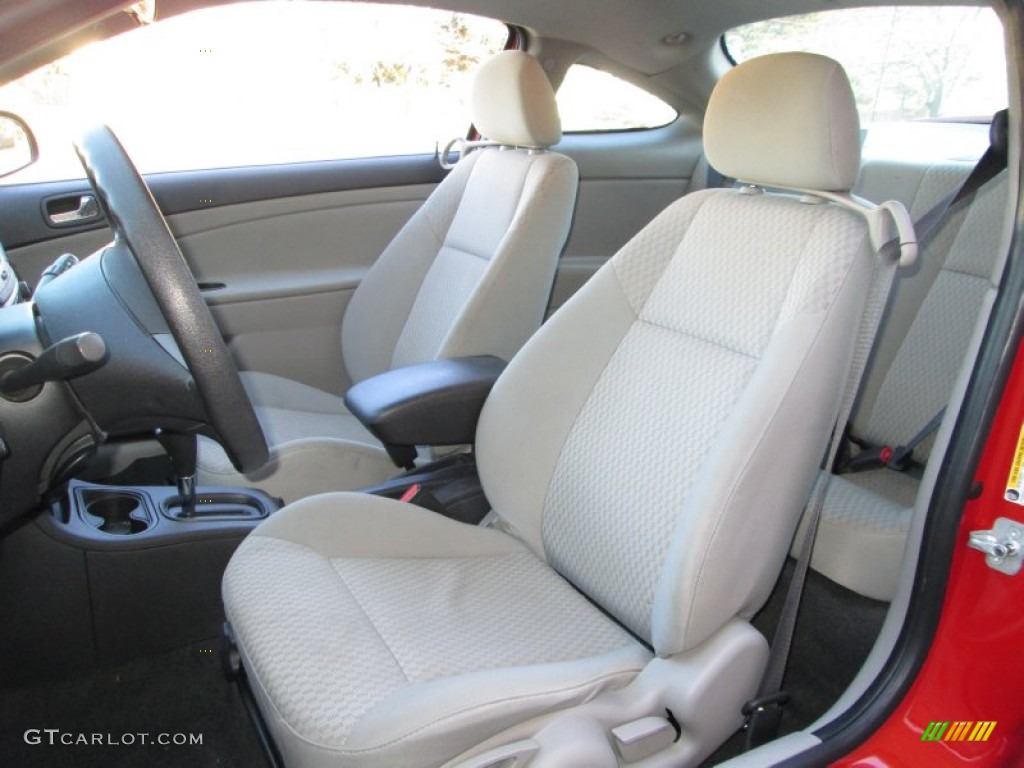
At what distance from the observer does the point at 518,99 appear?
1.97 meters

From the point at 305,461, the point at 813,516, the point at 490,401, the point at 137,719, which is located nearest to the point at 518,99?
the point at 490,401

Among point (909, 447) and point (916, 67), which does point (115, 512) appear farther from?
point (916, 67)

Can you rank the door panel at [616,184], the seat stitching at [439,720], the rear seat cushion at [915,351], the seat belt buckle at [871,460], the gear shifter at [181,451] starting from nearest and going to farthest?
1. the seat stitching at [439,720]
2. the gear shifter at [181,451]
3. the rear seat cushion at [915,351]
4. the seat belt buckle at [871,460]
5. the door panel at [616,184]

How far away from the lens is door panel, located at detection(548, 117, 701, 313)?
2.89 metres

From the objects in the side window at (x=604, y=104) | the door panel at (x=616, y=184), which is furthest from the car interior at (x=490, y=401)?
the door panel at (x=616, y=184)

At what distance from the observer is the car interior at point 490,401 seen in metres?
1.13

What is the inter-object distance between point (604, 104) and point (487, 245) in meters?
1.06

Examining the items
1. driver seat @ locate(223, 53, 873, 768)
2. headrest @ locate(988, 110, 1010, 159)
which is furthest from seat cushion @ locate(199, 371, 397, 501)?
headrest @ locate(988, 110, 1010, 159)

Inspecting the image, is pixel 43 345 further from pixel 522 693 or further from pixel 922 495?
pixel 922 495

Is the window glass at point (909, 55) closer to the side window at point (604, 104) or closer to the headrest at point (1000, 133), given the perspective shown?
the side window at point (604, 104)

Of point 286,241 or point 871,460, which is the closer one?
point 871,460

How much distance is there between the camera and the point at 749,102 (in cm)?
131

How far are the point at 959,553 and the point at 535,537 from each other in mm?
680

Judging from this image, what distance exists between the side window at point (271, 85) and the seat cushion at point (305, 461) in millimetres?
792
